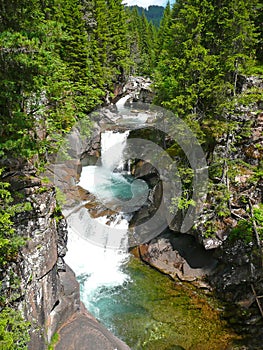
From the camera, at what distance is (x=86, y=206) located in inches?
695

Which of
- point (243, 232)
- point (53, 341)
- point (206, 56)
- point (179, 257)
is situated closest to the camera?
point (53, 341)

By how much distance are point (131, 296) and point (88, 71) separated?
18.3 meters

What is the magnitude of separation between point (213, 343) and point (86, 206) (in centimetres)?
1053

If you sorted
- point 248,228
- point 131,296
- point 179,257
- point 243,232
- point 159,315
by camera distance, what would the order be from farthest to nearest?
1. point 179,257
2. point 131,296
3. point 243,232
4. point 248,228
5. point 159,315

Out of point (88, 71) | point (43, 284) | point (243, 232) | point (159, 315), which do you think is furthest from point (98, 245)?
point (88, 71)

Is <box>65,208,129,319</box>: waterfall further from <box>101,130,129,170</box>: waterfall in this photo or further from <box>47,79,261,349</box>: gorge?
<box>101,130,129,170</box>: waterfall

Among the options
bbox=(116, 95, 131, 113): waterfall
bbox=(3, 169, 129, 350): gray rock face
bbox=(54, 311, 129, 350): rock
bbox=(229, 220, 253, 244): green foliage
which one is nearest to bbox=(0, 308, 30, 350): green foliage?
bbox=(3, 169, 129, 350): gray rock face

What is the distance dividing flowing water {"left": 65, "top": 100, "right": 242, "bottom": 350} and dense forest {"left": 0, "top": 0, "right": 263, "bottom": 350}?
15.4 ft

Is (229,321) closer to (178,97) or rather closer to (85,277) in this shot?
(85,277)

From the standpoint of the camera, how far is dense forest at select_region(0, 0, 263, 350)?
6805 millimetres

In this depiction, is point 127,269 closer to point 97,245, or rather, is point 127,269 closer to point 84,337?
point 97,245

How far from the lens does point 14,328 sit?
22.2 feet

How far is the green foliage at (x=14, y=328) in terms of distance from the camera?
632cm

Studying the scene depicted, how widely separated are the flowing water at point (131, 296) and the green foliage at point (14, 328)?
4862 millimetres
